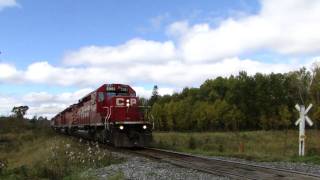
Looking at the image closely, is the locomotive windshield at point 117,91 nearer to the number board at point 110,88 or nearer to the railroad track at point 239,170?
the number board at point 110,88

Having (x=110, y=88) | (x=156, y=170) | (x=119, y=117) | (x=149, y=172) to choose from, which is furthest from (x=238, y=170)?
(x=110, y=88)

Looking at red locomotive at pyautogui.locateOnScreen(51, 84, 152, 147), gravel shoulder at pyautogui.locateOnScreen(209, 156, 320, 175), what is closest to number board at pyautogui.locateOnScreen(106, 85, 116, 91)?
red locomotive at pyautogui.locateOnScreen(51, 84, 152, 147)

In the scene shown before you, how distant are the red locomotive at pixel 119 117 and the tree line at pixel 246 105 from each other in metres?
73.2

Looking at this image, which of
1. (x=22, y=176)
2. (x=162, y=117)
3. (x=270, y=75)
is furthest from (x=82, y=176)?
(x=162, y=117)

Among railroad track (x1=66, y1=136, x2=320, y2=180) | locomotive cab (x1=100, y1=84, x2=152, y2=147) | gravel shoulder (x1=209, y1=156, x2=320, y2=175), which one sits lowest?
gravel shoulder (x1=209, y1=156, x2=320, y2=175)

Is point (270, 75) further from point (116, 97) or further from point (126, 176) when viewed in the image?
point (126, 176)

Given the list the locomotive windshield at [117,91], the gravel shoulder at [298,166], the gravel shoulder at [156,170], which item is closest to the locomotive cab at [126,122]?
the locomotive windshield at [117,91]

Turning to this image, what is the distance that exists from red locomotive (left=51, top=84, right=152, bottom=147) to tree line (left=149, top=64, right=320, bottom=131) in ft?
240

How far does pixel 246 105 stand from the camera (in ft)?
388

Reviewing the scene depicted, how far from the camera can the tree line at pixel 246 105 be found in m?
110

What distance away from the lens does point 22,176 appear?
17.3 meters

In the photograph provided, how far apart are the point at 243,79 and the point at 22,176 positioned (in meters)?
112

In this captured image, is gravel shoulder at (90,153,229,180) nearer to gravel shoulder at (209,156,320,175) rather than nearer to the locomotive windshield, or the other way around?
gravel shoulder at (209,156,320,175)

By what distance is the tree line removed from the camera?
110 m
